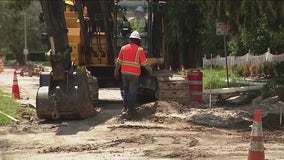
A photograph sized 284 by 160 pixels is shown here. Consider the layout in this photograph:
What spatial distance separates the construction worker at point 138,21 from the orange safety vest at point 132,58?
8.29 feet

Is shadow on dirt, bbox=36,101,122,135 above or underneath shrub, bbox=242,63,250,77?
above

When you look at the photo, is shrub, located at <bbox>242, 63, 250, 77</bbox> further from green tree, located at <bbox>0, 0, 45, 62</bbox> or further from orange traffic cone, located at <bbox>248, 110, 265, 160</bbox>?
green tree, located at <bbox>0, 0, 45, 62</bbox>

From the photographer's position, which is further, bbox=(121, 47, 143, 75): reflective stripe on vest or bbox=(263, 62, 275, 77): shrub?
bbox=(263, 62, 275, 77): shrub

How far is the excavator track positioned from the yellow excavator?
54 mm

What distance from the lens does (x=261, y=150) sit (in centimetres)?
765

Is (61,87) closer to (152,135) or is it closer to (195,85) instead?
(152,135)

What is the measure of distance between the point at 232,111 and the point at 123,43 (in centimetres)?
374

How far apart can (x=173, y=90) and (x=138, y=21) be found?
245 centimetres

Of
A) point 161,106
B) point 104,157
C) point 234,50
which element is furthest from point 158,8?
point 234,50

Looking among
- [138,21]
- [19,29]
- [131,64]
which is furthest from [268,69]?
[19,29]

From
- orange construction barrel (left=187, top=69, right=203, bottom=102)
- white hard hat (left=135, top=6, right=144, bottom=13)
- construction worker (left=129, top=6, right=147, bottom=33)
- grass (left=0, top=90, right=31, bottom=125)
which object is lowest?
grass (left=0, top=90, right=31, bottom=125)

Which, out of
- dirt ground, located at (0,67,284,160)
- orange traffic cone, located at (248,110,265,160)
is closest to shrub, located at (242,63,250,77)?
dirt ground, located at (0,67,284,160)

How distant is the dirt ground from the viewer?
9.12 m

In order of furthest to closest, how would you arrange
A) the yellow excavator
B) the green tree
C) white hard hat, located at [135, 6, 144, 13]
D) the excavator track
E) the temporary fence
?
the green tree < the temporary fence < white hard hat, located at [135, 6, 144, 13] < the excavator track < the yellow excavator
